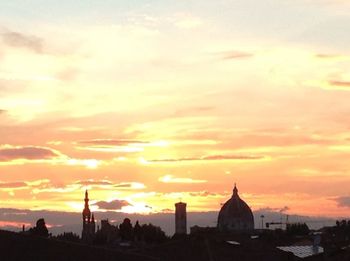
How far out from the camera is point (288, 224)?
182 meters

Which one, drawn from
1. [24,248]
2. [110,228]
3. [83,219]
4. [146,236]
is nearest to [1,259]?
[24,248]

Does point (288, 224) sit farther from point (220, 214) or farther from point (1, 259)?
point (1, 259)

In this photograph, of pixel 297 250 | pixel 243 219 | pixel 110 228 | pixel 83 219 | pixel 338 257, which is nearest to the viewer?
pixel 338 257

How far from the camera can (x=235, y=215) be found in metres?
193

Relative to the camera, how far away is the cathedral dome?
190 meters

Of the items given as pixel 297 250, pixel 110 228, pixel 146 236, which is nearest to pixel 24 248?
pixel 297 250

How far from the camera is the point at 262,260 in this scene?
2781 inches

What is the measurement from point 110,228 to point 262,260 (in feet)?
339

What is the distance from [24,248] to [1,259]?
71.8 inches

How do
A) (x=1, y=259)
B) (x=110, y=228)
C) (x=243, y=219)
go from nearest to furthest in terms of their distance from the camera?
(x=1, y=259), (x=110, y=228), (x=243, y=219)

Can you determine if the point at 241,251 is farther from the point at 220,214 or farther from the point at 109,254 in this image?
the point at 220,214

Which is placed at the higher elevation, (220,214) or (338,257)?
(220,214)

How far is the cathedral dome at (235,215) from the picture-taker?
190 m

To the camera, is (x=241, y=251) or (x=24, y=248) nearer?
(x=24, y=248)
